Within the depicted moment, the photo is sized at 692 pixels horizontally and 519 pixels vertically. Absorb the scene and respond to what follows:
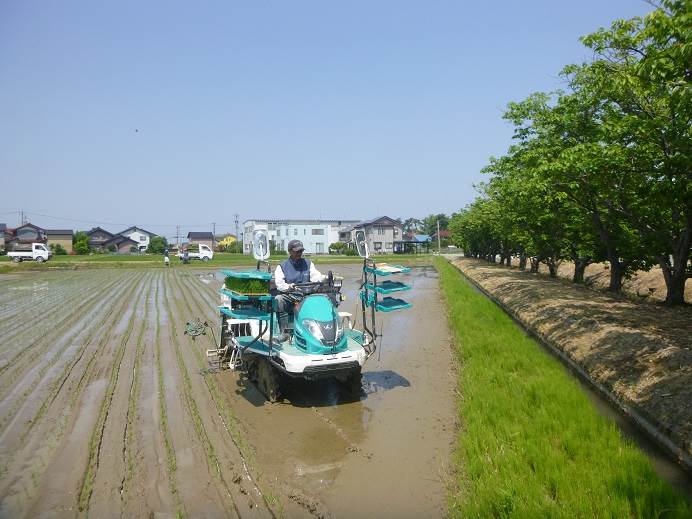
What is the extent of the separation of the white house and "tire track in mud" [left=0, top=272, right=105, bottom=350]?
223 feet

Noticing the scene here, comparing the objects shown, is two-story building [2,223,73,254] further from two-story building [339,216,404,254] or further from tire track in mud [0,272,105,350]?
tire track in mud [0,272,105,350]

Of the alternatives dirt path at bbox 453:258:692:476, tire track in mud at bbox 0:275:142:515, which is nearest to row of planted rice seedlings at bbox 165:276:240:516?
tire track in mud at bbox 0:275:142:515

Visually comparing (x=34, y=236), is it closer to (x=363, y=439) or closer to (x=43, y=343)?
(x=43, y=343)

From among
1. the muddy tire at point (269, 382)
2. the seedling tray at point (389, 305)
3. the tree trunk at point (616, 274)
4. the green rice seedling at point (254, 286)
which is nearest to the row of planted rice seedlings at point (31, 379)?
the muddy tire at point (269, 382)

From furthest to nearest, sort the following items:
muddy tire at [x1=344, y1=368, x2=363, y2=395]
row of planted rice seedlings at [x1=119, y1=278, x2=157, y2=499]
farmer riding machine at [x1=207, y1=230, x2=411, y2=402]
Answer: muddy tire at [x1=344, y1=368, x2=363, y2=395], farmer riding machine at [x1=207, y1=230, x2=411, y2=402], row of planted rice seedlings at [x1=119, y1=278, x2=157, y2=499]

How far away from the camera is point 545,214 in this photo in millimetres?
17391

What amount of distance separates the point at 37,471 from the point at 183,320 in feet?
30.8

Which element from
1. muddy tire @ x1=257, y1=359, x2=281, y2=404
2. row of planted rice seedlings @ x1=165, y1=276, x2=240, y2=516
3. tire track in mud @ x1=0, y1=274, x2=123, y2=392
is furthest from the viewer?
tire track in mud @ x1=0, y1=274, x2=123, y2=392

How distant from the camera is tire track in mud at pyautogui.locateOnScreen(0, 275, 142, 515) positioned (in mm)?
4070

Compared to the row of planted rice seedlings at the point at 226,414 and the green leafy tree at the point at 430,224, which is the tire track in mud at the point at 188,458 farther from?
the green leafy tree at the point at 430,224

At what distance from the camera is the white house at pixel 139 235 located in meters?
85.6

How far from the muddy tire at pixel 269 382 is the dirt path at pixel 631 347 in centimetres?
436

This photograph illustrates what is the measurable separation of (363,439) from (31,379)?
5.65 metres

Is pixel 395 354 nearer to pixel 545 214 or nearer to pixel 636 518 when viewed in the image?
pixel 636 518
